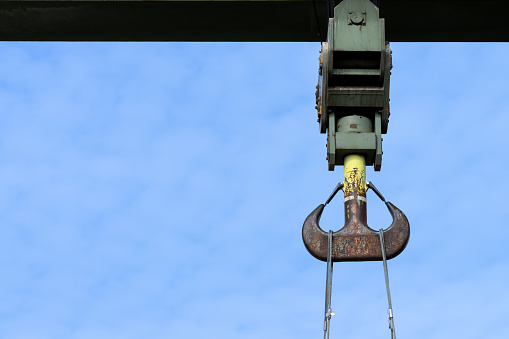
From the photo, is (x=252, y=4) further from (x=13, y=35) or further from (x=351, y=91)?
(x=13, y=35)

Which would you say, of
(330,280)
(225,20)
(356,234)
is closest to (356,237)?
(356,234)

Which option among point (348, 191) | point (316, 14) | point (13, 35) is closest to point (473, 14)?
point (316, 14)

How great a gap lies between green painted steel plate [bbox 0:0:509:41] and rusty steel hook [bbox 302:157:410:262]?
1957mm

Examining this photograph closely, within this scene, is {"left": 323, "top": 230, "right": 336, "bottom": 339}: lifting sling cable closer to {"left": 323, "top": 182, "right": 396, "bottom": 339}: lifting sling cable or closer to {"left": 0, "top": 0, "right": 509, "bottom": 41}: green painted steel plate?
{"left": 323, "top": 182, "right": 396, "bottom": 339}: lifting sling cable

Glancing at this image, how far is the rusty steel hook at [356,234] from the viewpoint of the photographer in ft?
29.3

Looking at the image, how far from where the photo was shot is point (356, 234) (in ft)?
29.5

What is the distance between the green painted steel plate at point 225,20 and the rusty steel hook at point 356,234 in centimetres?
196

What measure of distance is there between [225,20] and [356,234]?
101 inches

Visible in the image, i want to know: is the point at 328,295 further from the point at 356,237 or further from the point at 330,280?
the point at 356,237

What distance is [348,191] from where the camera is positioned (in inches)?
362

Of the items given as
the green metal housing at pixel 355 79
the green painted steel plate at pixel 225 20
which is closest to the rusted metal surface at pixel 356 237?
the green metal housing at pixel 355 79

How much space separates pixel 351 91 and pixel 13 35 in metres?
3.29

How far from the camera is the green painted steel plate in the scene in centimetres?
1038

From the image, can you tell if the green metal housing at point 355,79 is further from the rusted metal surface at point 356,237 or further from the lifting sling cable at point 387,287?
the lifting sling cable at point 387,287
